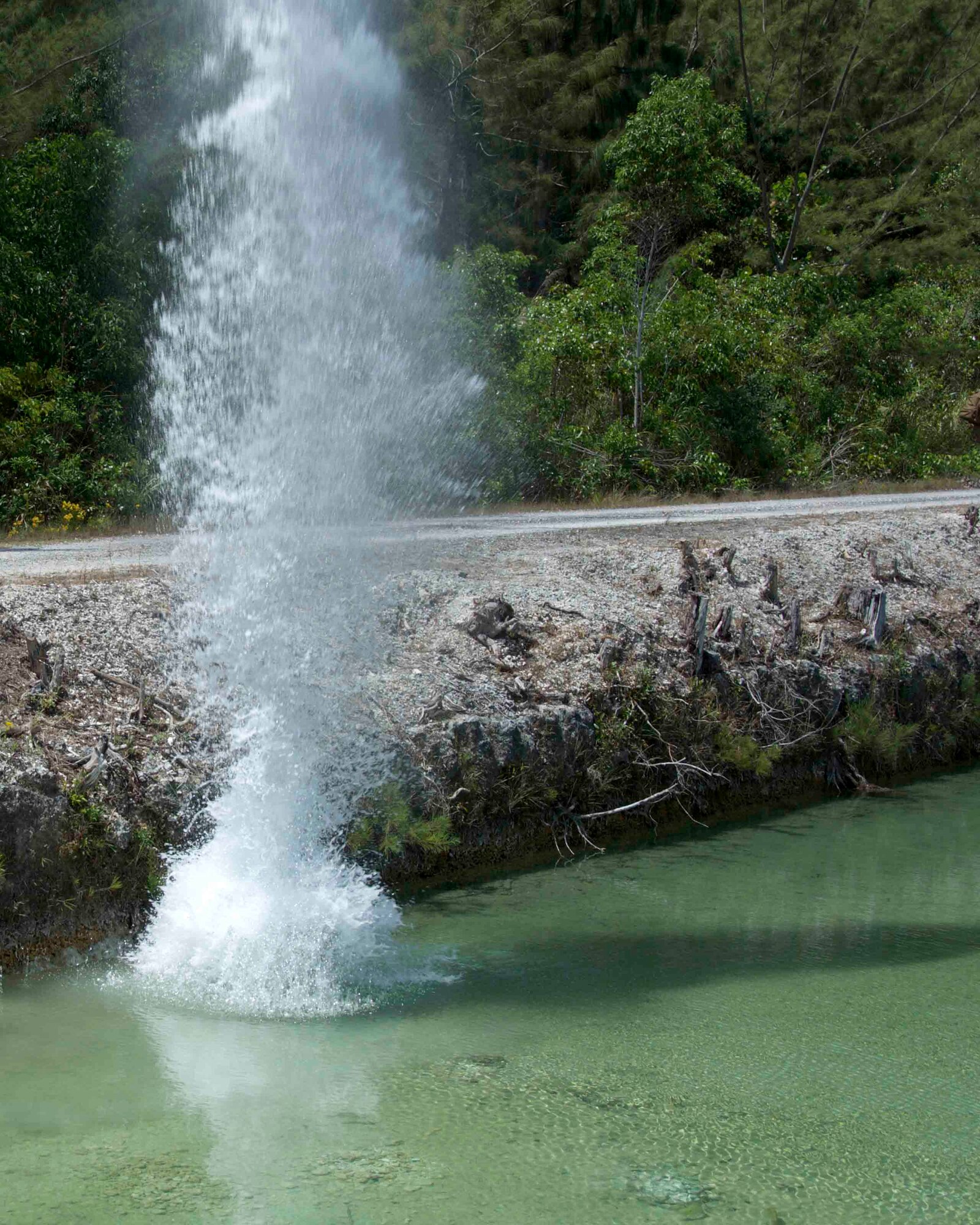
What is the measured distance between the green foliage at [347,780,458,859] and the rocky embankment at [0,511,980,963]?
0.05 ft

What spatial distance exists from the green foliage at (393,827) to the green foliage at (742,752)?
269 cm

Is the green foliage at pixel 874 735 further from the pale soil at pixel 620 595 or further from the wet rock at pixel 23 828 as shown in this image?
the wet rock at pixel 23 828

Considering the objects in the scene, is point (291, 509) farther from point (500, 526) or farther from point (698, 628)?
point (500, 526)

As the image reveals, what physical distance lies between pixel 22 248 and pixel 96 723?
40.4 feet

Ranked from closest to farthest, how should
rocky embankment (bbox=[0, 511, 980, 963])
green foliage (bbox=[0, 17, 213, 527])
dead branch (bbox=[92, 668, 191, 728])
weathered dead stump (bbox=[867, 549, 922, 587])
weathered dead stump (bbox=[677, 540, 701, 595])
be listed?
rocky embankment (bbox=[0, 511, 980, 963]), dead branch (bbox=[92, 668, 191, 728]), weathered dead stump (bbox=[677, 540, 701, 595]), weathered dead stump (bbox=[867, 549, 922, 587]), green foliage (bbox=[0, 17, 213, 527])

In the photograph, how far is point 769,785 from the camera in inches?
409

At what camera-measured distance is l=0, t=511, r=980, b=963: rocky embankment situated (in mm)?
6945

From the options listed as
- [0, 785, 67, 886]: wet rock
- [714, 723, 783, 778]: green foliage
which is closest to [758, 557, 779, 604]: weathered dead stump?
[714, 723, 783, 778]: green foliage

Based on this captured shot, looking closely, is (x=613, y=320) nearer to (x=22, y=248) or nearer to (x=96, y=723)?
(x=22, y=248)

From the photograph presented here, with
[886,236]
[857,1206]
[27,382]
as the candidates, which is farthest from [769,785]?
[886,236]

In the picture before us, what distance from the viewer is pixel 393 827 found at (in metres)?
7.81

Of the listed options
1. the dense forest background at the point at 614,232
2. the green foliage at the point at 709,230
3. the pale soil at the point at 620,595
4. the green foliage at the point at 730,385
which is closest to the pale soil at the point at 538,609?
the pale soil at the point at 620,595

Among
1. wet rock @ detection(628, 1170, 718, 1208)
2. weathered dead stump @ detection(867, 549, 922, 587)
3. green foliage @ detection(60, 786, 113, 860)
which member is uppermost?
weathered dead stump @ detection(867, 549, 922, 587)

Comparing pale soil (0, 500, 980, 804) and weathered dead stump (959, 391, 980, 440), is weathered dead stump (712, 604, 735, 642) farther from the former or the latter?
weathered dead stump (959, 391, 980, 440)
